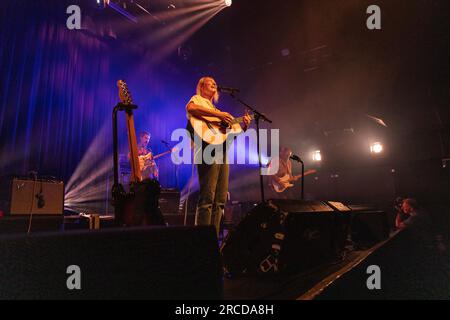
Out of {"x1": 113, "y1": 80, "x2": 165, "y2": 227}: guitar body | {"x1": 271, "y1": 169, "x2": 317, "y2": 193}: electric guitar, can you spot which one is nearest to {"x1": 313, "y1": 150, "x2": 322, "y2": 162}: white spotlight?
{"x1": 271, "y1": 169, "x2": 317, "y2": 193}: electric guitar

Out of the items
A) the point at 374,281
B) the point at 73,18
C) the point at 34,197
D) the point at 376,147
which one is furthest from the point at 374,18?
the point at 34,197

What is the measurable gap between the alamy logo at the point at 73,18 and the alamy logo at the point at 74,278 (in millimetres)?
7508

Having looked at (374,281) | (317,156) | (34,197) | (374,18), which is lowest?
(374,281)

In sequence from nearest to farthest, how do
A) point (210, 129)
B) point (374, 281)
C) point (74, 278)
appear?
point (74, 278)
point (374, 281)
point (210, 129)

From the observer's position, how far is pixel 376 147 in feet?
29.9

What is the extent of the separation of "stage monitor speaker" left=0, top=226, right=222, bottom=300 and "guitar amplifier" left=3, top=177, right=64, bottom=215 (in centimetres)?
320

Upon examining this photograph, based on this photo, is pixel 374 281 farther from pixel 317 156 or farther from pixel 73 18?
pixel 317 156

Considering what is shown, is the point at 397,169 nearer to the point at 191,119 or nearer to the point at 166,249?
the point at 191,119

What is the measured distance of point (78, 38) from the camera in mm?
7402

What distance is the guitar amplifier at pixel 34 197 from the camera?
3734 millimetres

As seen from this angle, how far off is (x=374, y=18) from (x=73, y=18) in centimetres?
669

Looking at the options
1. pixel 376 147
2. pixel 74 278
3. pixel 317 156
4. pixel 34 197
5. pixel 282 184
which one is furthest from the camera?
pixel 317 156

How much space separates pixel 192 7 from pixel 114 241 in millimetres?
8302

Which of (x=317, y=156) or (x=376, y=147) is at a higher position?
(x=376, y=147)
